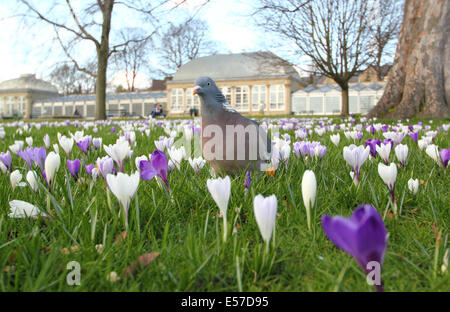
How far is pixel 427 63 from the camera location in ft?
28.2

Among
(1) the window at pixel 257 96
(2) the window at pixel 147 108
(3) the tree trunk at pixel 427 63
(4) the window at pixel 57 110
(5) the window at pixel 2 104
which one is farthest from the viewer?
(5) the window at pixel 2 104

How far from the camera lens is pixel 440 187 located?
1.97 meters

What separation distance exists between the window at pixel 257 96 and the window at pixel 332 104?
904cm

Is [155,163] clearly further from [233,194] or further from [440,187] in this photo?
[440,187]

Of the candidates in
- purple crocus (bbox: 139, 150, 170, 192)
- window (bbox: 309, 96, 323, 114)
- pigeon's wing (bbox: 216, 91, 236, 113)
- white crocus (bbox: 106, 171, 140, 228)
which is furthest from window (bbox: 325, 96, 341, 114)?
white crocus (bbox: 106, 171, 140, 228)

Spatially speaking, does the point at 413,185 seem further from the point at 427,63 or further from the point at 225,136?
the point at 427,63

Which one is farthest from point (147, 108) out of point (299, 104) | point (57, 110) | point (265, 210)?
point (265, 210)

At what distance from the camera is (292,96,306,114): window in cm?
4444

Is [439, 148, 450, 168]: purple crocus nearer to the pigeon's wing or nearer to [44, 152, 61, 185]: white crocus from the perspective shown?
the pigeon's wing

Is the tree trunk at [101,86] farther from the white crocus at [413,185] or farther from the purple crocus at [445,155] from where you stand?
the white crocus at [413,185]

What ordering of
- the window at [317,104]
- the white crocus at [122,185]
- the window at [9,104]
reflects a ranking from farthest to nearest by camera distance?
the window at [9,104]
the window at [317,104]
the white crocus at [122,185]

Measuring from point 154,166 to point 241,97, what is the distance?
159 ft

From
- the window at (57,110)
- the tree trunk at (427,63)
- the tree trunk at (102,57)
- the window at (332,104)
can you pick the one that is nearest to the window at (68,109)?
the window at (57,110)

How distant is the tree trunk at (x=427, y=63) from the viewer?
8.45 metres
